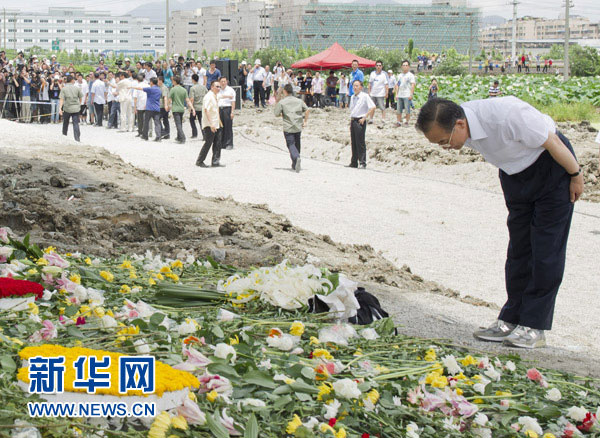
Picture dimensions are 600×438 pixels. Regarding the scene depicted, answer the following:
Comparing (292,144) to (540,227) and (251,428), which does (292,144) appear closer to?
(540,227)

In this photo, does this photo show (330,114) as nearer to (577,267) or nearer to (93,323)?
(577,267)

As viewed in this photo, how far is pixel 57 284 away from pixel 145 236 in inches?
147

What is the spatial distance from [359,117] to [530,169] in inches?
439

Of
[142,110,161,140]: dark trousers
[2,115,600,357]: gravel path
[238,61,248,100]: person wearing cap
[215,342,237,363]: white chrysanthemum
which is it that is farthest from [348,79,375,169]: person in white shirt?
[238,61,248,100]: person wearing cap

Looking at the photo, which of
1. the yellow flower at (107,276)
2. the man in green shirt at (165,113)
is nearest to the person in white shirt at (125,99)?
the man in green shirt at (165,113)

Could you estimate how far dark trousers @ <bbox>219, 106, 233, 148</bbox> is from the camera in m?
18.1

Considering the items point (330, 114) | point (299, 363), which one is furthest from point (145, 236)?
point (330, 114)

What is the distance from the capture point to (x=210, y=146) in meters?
16.0

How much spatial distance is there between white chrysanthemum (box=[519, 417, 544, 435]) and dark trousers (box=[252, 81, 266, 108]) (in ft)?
89.3

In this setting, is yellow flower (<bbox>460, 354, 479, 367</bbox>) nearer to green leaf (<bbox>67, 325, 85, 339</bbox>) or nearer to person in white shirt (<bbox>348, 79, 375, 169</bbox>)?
green leaf (<bbox>67, 325, 85, 339</bbox>)

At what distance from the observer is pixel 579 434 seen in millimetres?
3150

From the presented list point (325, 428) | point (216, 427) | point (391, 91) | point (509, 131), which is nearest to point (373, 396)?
point (325, 428)

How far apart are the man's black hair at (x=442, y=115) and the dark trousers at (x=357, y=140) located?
1119cm

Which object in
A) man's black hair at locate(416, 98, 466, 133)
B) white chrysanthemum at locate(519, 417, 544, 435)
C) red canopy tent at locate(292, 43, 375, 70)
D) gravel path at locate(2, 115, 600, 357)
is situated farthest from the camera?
red canopy tent at locate(292, 43, 375, 70)
